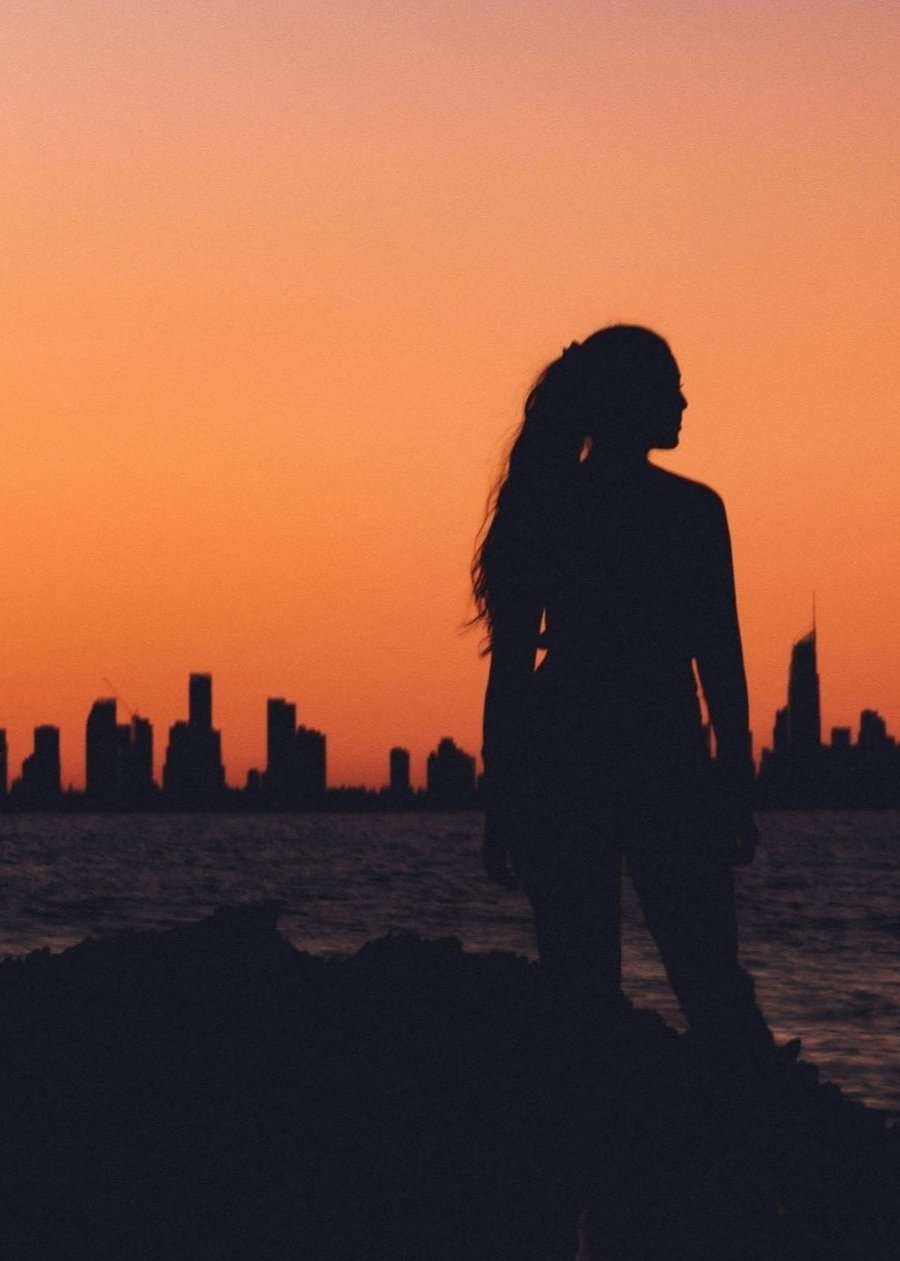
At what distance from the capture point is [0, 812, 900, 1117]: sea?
22.7m

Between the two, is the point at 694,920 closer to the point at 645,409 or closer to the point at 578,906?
the point at 578,906

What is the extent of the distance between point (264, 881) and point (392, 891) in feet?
44.5

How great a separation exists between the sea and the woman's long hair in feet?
15.9

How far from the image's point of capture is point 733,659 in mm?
5234

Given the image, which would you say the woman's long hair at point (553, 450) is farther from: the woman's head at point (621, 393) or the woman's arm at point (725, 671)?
the woman's arm at point (725, 671)

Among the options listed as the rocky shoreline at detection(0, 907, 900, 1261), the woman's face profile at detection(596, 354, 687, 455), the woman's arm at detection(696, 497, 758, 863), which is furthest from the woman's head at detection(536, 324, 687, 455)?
the rocky shoreline at detection(0, 907, 900, 1261)

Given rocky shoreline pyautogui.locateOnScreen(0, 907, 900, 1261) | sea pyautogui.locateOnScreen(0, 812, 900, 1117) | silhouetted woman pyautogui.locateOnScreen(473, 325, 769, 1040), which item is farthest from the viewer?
sea pyautogui.locateOnScreen(0, 812, 900, 1117)

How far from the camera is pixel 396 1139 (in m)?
7.16

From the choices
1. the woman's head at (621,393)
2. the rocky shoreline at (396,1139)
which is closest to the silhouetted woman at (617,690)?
the woman's head at (621,393)

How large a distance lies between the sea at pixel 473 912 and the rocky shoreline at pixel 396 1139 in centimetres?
200

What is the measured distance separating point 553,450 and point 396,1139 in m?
3.01

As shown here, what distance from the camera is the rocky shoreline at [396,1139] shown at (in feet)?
21.0

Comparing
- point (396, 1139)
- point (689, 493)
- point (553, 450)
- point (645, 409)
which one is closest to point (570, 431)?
point (553, 450)

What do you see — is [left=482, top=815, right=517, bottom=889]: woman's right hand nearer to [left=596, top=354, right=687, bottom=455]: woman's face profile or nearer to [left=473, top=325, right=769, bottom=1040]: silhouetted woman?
[left=473, top=325, right=769, bottom=1040]: silhouetted woman
